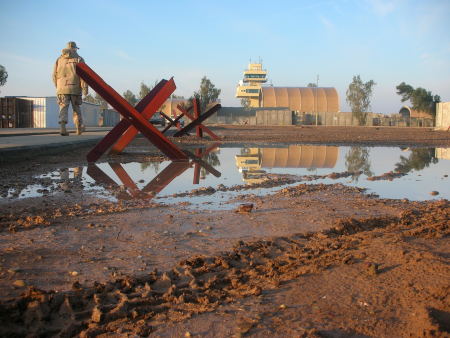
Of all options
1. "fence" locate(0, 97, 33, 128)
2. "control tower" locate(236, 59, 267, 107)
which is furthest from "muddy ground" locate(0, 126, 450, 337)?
"control tower" locate(236, 59, 267, 107)

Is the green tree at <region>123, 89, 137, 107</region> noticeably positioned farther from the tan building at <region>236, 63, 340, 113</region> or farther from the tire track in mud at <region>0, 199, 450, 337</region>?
the tire track in mud at <region>0, 199, 450, 337</region>

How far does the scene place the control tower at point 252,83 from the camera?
285ft

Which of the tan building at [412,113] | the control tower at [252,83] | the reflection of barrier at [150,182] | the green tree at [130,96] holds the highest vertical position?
the control tower at [252,83]

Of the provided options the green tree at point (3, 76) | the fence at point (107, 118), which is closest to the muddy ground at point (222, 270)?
the fence at point (107, 118)

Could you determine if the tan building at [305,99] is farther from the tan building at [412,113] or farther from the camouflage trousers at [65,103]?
the camouflage trousers at [65,103]

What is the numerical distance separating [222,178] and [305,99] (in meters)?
64.5

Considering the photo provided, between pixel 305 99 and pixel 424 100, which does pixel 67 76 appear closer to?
pixel 305 99

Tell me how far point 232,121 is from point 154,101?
54.8 m

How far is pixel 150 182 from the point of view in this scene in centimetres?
488

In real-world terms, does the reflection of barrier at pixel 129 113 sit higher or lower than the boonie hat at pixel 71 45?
lower

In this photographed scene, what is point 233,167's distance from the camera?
6465 mm

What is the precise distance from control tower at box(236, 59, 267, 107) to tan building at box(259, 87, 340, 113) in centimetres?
1377

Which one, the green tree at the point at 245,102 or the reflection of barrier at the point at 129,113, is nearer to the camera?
the reflection of barrier at the point at 129,113

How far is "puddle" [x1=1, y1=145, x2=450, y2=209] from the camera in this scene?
4.14m
